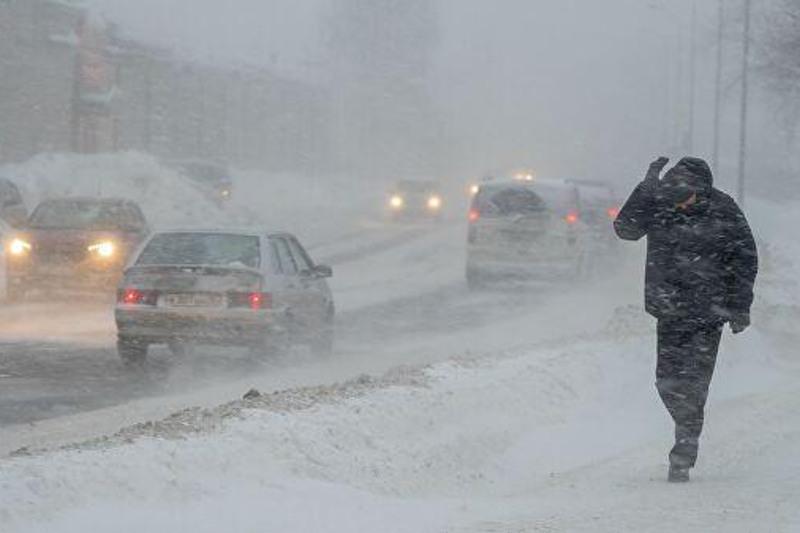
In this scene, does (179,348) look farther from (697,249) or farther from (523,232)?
(523,232)

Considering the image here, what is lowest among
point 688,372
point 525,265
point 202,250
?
point 525,265

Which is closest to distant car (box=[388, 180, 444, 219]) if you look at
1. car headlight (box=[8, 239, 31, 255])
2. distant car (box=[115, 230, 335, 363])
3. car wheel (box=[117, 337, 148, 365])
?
car headlight (box=[8, 239, 31, 255])

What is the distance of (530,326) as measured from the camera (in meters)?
20.2

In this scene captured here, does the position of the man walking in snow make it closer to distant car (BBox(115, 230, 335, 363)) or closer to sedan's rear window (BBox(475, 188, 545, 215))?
distant car (BBox(115, 230, 335, 363))

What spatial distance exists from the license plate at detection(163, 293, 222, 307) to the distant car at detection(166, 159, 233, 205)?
33.5 m

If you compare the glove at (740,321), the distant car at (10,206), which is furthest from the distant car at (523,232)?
the glove at (740,321)

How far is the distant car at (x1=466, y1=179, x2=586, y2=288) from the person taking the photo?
25016 millimetres

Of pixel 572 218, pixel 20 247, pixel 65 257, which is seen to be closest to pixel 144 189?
pixel 572 218

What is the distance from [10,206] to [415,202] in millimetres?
25293

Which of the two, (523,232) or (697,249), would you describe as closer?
(697,249)

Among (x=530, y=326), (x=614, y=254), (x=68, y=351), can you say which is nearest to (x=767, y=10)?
(x=614, y=254)

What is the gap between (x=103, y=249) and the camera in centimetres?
2017

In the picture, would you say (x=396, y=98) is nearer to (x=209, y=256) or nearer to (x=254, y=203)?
(x=254, y=203)

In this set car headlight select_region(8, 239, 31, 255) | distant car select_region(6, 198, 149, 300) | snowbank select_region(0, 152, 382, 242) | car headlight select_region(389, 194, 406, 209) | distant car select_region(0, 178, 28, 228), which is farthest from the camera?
car headlight select_region(389, 194, 406, 209)
